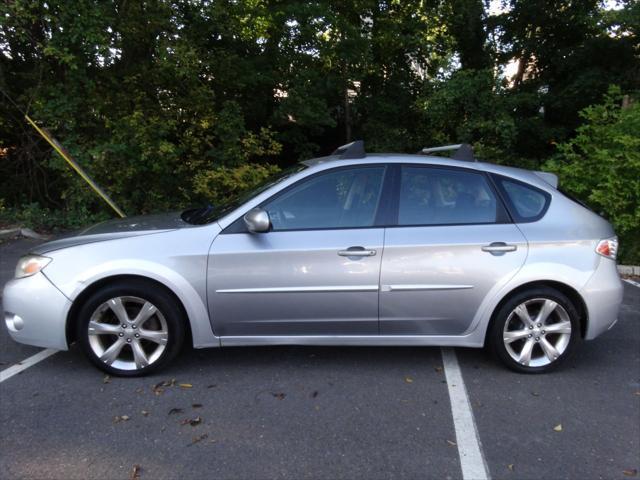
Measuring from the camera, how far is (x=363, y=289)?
3557mm

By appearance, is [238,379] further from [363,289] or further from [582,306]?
[582,306]

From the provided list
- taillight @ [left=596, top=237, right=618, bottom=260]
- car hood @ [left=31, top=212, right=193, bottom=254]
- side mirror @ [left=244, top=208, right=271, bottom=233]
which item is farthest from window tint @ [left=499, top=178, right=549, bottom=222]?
car hood @ [left=31, top=212, right=193, bottom=254]

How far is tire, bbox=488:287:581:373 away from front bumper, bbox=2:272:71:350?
2.99m

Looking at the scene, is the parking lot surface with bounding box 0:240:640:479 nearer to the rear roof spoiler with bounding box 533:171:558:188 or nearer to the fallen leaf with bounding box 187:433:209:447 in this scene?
the fallen leaf with bounding box 187:433:209:447

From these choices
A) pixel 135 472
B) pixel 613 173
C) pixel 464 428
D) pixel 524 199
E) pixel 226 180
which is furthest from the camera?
pixel 226 180

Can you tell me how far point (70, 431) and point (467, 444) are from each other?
225cm

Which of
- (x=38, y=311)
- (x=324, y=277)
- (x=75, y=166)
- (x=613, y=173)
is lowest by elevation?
→ (x=38, y=311)

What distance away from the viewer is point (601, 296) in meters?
3.71

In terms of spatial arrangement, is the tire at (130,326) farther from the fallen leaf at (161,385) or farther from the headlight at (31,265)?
the headlight at (31,265)

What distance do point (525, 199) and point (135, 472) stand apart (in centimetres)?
307

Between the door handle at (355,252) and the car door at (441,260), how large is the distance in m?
0.13

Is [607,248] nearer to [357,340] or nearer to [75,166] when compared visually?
[357,340]

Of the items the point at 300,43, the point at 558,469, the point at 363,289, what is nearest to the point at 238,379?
the point at 363,289

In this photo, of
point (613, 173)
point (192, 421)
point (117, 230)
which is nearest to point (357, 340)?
point (192, 421)
